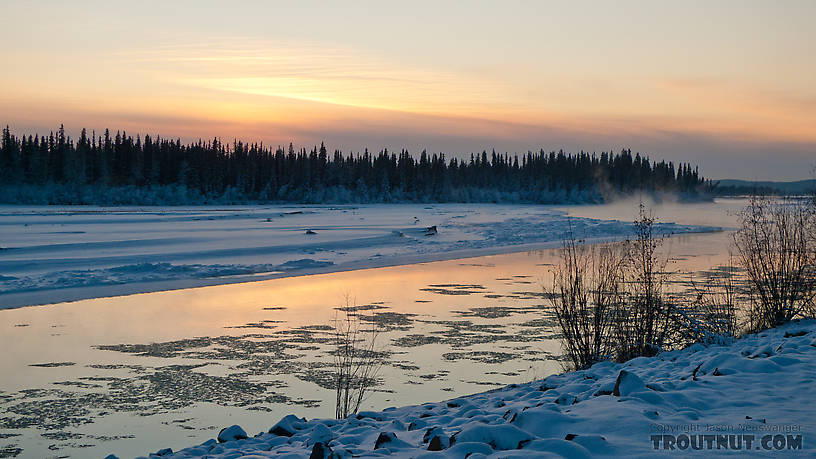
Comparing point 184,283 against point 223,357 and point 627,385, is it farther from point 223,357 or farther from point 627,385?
point 627,385

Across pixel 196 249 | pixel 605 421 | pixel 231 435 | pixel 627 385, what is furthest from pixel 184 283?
pixel 605 421

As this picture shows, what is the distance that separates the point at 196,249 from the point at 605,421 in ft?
78.0

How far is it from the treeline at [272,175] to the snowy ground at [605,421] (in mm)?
85741

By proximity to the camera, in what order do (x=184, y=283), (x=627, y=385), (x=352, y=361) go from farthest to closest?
(x=184, y=283)
(x=352, y=361)
(x=627, y=385)

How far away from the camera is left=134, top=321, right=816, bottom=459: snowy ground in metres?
4.79

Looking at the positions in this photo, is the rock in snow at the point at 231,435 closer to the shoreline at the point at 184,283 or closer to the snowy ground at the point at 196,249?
the snowy ground at the point at 196,249

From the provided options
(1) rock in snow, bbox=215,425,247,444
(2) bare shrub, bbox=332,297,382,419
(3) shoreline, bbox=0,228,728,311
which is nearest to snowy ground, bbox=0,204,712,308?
(3) shoreline, bbox=0,228,728,311

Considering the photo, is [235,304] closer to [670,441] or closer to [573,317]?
[573,317]

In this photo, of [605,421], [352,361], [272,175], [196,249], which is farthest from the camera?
[272,175]

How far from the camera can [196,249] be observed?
87.7ft

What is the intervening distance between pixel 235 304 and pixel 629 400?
1094cm

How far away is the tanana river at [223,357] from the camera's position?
276 inches

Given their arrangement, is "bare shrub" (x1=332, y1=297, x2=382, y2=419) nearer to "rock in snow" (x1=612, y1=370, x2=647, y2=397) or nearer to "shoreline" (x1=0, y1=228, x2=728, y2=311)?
"rock in snow" (x1=612, y1=370, x2=647, y2=397)

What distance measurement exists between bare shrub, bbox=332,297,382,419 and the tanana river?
6.6 inches
